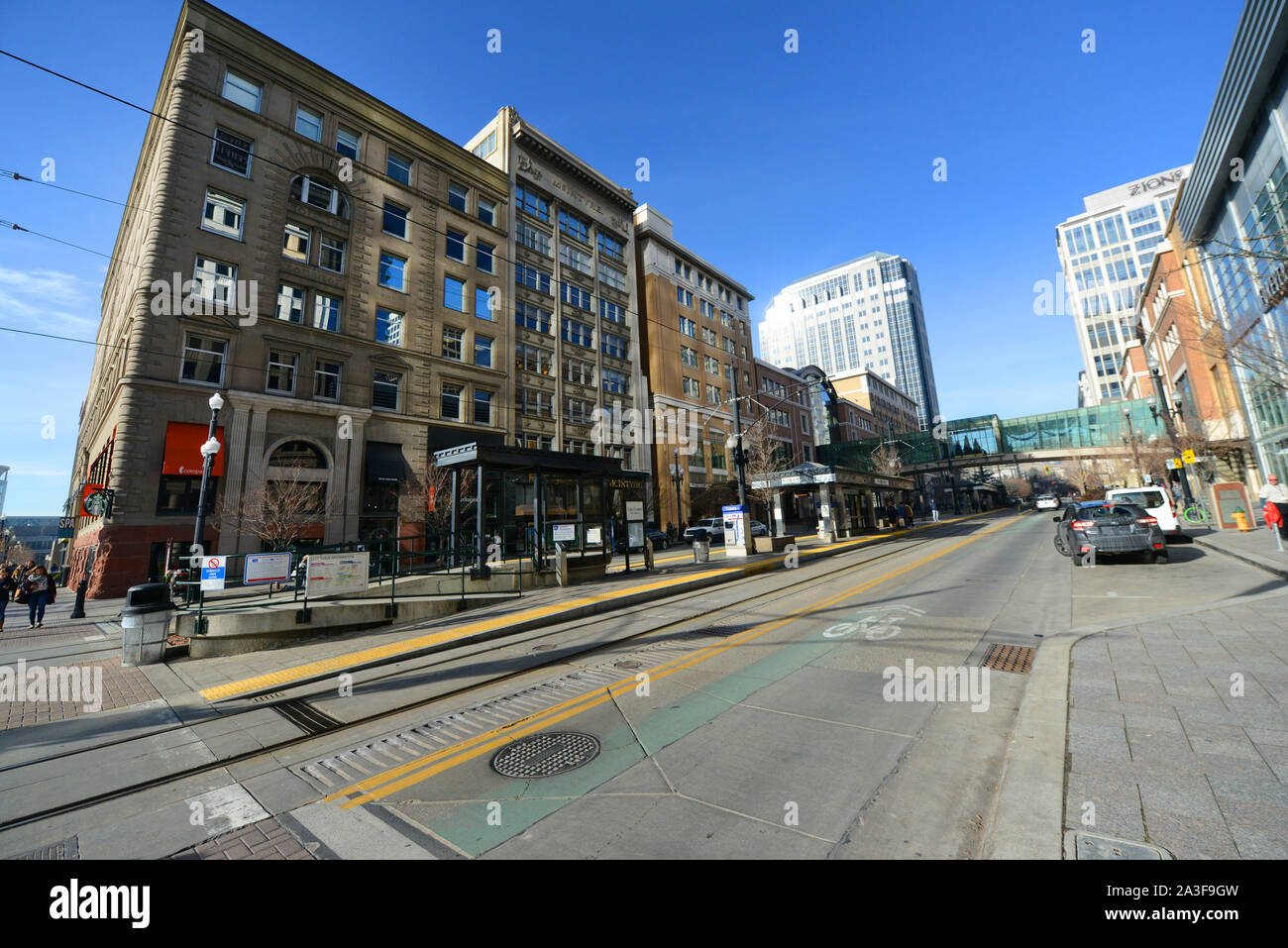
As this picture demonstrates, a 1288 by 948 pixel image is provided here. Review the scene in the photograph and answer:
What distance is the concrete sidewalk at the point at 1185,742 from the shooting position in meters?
2.69

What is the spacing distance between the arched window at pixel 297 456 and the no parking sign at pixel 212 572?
52.3ft

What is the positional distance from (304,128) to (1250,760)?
38.6 metres

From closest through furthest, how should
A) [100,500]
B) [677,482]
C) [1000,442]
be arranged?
[100,500] → [677,482] → [1000,442]

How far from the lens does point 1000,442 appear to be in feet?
228

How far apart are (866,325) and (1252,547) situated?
154150 mm

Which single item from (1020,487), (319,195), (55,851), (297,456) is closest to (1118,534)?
(55,851)

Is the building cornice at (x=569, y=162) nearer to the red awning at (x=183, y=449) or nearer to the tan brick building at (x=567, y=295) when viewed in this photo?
the tan brick building at (x=567, y=295)

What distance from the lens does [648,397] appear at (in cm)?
4600

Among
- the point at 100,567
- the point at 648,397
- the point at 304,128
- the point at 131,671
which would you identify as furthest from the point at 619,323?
the point at 131,671

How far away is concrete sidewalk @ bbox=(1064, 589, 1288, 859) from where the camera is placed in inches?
106

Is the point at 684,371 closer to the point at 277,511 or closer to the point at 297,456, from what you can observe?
the point at 297,456

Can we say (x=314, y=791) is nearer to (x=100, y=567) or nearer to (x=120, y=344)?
(x=100, y=567)

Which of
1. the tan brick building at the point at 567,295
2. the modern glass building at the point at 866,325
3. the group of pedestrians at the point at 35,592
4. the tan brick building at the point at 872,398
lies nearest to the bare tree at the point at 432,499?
the tan brick building at the point at 567,295

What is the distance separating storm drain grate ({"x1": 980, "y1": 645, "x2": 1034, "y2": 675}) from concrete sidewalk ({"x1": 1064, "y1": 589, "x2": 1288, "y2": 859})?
1.66ft
